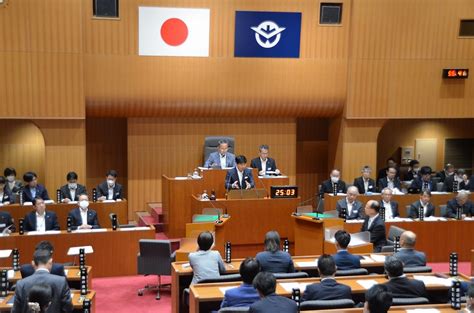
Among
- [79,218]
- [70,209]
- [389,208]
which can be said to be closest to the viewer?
[79,218]

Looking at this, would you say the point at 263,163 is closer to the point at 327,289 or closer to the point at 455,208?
the point at 455,208

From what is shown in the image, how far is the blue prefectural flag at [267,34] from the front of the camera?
13555 millimetres

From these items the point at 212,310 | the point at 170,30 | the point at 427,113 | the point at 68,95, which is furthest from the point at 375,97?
the point at 212,310

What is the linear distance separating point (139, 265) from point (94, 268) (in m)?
1.15

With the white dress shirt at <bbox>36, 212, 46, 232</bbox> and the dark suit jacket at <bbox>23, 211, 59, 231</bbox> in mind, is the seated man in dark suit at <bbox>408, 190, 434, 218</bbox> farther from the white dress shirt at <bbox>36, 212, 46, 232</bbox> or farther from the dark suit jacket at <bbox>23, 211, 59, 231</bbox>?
the white dress shirt at <bbox>36, 212, 46, 232</bbox>

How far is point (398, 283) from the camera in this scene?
21.0 ft

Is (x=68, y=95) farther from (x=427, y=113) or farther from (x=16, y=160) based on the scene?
(x=427, y=113)

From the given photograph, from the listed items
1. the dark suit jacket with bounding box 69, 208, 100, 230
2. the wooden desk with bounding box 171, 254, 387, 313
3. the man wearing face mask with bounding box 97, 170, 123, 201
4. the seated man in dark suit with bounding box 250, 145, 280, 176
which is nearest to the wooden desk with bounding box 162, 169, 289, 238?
the man wearing face mask with bounding box 97, 170, 123, 201

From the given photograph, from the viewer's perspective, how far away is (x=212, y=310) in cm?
693

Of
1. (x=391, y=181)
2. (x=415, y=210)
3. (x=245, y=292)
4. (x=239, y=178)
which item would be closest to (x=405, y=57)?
(x=391, y=181)

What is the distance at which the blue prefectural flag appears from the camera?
1355cm

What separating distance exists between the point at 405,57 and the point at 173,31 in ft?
16.9

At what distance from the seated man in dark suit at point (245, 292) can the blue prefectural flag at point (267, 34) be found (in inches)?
321

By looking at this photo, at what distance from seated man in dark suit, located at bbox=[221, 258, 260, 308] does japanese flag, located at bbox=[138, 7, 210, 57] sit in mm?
7921
